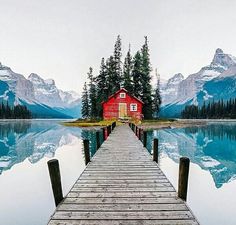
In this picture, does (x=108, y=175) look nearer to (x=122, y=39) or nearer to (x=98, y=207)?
(x=98, y=207)

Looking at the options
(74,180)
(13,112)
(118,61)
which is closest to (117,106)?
(118,61)

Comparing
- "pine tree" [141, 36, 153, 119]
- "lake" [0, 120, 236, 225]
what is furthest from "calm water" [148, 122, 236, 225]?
"pine tree" [141, 36, 153, 119]

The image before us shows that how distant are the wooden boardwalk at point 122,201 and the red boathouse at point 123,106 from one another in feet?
135

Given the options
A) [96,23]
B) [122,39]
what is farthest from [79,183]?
[122,39]

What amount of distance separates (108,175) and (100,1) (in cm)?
2358

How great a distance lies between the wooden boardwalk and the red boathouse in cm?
4126

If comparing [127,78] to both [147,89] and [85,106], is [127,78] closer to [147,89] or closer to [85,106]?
[147,89]

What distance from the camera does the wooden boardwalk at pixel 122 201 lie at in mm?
4945

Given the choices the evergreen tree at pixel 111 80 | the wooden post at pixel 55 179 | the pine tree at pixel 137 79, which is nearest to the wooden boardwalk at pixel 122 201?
the wooden post at pixel 55 179

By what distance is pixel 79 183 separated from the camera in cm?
759

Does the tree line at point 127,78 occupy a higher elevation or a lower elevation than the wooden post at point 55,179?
higher

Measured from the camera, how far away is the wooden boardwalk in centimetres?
495

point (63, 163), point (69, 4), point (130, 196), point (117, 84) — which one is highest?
point (69, 4)

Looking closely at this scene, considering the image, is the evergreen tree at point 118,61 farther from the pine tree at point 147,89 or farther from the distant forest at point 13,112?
the distant forest at point 13,112
